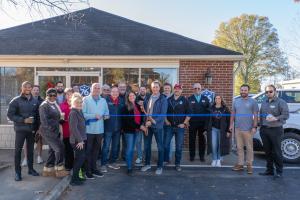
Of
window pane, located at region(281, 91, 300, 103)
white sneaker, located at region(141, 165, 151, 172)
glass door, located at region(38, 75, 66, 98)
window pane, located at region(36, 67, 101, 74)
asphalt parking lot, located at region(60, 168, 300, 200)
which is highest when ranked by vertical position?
window pane, located at region(36, 67, 101, 74)

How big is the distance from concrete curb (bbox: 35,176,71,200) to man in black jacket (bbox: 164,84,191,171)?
2364 mm

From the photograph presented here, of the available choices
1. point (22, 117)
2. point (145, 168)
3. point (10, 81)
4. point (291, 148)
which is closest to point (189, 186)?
point (145, 168)

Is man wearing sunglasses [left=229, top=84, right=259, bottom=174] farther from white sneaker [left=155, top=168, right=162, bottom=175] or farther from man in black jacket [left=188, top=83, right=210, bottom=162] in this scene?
white sneaker [left=155, top=168, right=162, bottom=175]

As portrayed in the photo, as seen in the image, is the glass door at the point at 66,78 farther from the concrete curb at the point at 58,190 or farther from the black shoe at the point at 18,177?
the concrete curb at the point at 58,190

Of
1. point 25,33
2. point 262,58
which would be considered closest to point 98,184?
point 25,33

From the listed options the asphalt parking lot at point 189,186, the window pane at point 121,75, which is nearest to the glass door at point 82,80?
the window pane at point 121,75

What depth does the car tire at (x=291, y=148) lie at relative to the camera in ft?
28.4

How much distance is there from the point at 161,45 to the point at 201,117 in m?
2.98

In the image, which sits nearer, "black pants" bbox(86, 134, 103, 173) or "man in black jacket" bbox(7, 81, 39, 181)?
"man in black jacket" bbox(7, 81, 39, 181)

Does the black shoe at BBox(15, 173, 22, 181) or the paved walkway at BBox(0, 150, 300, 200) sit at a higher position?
the black shoe at BBox(15, 173, 22, 181)

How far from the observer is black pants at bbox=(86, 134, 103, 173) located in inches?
263

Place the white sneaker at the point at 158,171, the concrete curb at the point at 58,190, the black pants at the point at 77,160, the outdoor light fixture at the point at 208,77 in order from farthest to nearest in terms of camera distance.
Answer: the outdoor light fixture at the point at 208,77 < the white sneaker at the point at 158,171 < the black pants at the point at 77,160 < the concrete curb at the point at 58,190

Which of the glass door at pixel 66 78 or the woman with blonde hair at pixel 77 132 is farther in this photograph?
the glass door at pixel 66 78

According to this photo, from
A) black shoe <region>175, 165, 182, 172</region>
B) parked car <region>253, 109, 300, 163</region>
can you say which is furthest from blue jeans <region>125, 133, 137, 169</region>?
parked car <region>253, 109, 300, 163</region>
